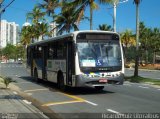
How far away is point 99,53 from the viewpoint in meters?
20.0

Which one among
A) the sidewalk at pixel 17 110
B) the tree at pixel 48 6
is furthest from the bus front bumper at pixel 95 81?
the tree at pixel 48 6

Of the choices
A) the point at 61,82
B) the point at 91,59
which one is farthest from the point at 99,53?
the point at 61,82

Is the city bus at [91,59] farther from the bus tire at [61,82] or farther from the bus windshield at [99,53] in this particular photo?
the bus tire at [61,82]

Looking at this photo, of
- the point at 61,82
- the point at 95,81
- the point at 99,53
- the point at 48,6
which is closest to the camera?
the point at 95,81

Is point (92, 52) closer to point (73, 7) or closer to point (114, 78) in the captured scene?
point (114, 78)

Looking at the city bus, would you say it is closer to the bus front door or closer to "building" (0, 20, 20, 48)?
the bus front door

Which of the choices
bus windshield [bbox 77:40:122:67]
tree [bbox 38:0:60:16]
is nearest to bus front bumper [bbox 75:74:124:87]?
bus windshield [bbox 77:40:122:67]

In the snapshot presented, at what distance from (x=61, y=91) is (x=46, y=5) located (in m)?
37.5

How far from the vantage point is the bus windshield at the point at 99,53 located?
19.8 meters

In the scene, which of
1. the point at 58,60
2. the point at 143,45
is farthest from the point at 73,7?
the point at 143,45

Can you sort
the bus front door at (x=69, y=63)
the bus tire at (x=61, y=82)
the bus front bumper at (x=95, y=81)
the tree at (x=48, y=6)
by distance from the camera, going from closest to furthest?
1. the bus front bumper at (x=95, y=81)
2. the bus front door at (x=69, y=63)
3. the bus tire at (x=61, y=82)
4. the tree at (x=48, y=6)

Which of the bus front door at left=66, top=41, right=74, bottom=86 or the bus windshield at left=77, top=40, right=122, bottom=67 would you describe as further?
the bus front door at left=66, top=41, right=74, bottom=86

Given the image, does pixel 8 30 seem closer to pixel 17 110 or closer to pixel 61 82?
pixel 61 82

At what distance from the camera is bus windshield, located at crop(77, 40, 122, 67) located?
19.8 meters
